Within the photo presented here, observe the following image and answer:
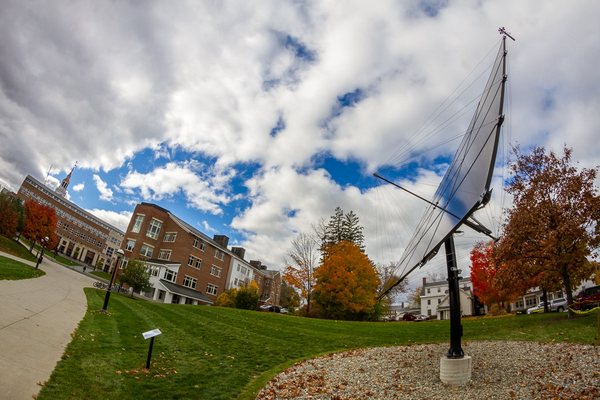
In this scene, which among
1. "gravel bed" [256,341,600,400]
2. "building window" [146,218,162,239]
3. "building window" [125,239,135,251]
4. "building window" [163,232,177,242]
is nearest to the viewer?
"gravel bed" [256,341,600,400]

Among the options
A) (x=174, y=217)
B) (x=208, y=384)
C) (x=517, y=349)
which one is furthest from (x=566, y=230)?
(x=174, y=217)

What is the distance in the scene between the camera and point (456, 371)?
10.0 metres

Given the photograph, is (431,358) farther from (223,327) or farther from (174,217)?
(174,217)

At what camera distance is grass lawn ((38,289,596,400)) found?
28.6 ft

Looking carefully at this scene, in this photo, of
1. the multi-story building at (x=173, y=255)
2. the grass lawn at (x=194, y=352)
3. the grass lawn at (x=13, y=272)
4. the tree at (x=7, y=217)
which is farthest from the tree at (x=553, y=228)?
the tree at (x=7, y=217)

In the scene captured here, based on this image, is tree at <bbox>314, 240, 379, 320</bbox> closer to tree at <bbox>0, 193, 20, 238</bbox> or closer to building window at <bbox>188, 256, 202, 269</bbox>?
building window at <bbox>188, 256, 202, 269</bbox>

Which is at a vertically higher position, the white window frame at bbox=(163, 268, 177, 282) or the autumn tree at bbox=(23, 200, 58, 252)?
the autumn tree at bbox=(23, 200, 58, 252)

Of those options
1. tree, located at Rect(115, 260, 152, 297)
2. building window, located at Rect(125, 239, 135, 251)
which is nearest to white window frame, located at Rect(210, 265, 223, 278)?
building window, located at Rect(125, 239, 135, 251)

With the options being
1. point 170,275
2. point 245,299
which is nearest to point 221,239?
point 170,275

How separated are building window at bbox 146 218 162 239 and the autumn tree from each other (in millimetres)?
27806

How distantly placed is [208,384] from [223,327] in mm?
11917

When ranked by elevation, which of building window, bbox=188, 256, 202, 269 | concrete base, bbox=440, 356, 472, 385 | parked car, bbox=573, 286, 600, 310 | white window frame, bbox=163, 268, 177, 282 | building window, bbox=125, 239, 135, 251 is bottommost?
concrete base, bbox=440, 356, 472, 385

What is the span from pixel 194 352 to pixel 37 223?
246 ft

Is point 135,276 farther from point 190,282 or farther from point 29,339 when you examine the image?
point 29,339
